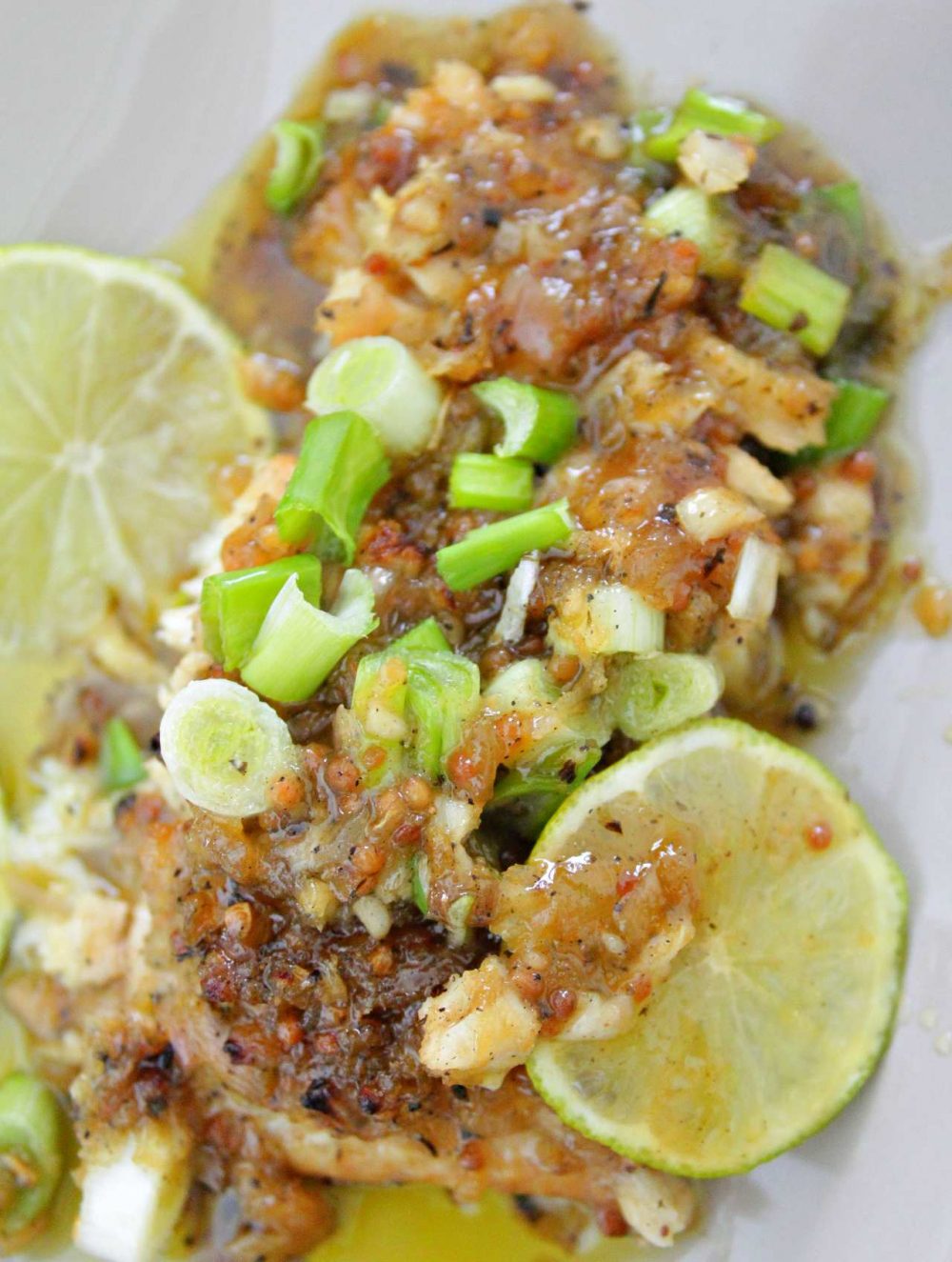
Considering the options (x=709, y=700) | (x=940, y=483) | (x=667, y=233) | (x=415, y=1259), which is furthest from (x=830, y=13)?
(x=415, y=1259)

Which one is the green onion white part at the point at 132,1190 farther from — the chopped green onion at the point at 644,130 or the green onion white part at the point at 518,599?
the chopped green onion at the point at 644,130

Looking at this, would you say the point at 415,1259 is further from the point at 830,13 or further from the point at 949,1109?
the point at 830,13

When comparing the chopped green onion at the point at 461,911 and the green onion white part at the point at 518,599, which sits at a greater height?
the green onion white part at the point at 518,599

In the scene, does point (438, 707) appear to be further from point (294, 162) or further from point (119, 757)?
point (294, 162)

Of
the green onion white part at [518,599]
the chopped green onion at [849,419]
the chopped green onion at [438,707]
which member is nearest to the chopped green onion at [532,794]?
the chopped green onion at [438,707]

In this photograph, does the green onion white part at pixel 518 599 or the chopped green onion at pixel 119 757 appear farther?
the chopped green onion at pixel 119 757
